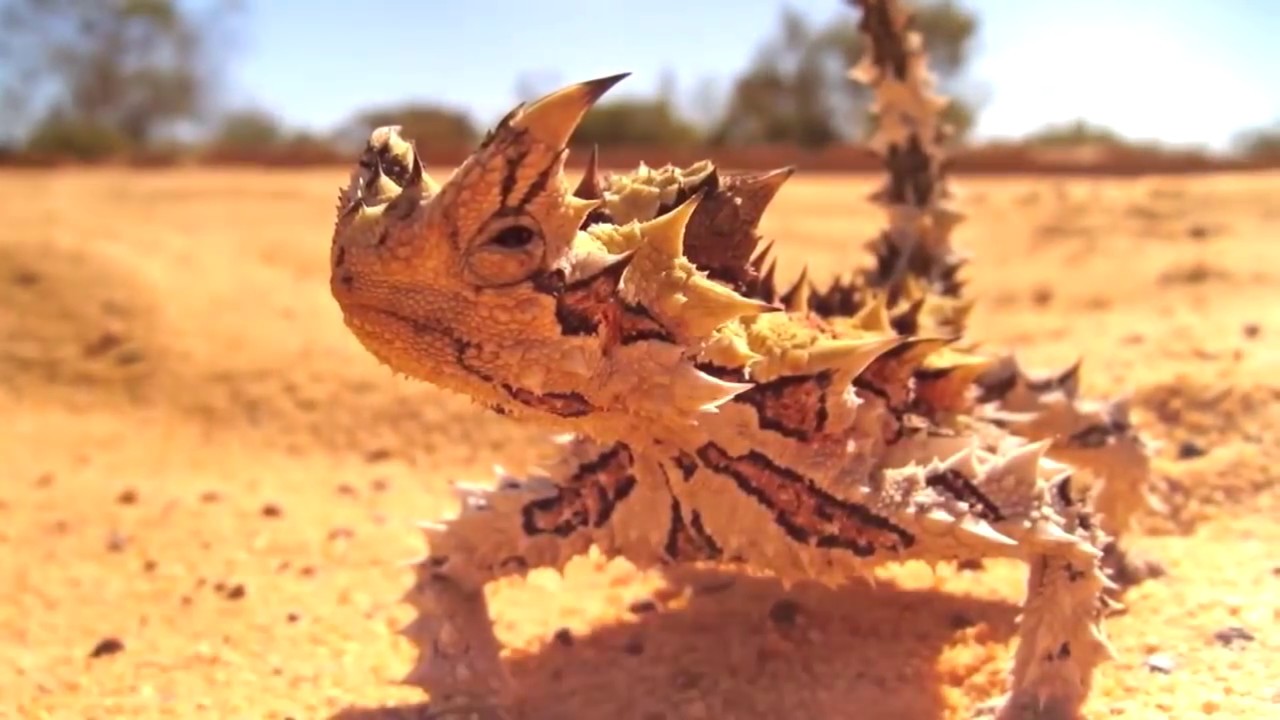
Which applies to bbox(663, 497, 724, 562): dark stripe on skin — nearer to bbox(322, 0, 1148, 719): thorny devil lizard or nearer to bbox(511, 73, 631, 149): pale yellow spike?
bbox(322, 0, 1148, 719): thorny devil lizard

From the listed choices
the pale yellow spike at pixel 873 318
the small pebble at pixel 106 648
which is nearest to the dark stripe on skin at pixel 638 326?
the pale yellow spike at pixel 873 318

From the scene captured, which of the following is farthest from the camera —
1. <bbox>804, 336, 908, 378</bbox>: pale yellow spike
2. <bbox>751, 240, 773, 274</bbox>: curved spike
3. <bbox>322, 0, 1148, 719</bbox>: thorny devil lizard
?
<bbox>751, 240, 773, 274</bbox>: curved spike

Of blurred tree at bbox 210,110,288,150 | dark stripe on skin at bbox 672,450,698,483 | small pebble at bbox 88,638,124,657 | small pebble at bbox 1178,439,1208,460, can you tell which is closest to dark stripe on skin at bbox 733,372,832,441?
dark stripe on skin at bbox 672,450,698,483

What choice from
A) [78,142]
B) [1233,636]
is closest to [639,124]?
[78,142]

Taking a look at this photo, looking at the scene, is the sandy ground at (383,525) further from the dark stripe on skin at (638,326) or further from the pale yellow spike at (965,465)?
the dark stripe on skin at (638,326)

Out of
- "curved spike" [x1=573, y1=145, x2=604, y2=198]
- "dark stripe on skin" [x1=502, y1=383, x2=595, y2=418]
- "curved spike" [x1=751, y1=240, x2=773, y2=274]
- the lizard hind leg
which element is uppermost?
"curved spike" [x1=573, y1=145, x2=604, y2=198]

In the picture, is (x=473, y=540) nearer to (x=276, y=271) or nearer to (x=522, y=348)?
(x=522, y=348)

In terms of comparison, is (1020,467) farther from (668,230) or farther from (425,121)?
(425,121)
